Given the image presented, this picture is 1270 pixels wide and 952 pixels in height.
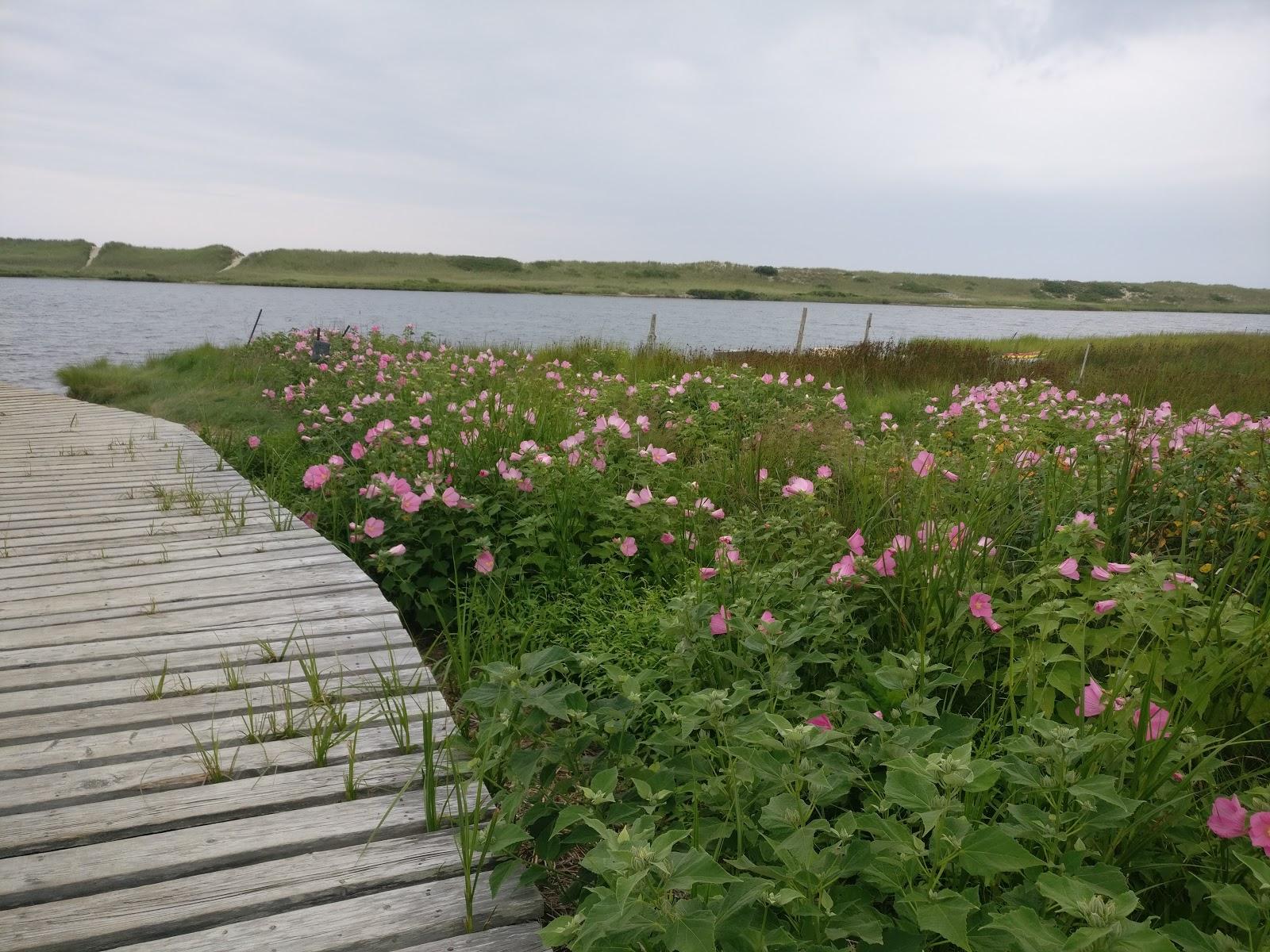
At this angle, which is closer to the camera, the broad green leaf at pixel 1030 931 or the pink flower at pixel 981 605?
the broad green leaf at pixel 1030 931

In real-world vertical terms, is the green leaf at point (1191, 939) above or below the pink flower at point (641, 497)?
below

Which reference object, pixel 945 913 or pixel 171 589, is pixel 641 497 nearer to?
pixel 171 589

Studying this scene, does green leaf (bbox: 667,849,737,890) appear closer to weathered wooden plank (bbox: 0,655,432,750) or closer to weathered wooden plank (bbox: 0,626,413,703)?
weathered wooden plank (bbox: 0,655,432,750)

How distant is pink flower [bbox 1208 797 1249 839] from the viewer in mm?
1318

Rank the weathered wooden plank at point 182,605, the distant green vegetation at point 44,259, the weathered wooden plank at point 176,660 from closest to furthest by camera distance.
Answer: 1. the weathered wooden plank at point 176,660
2. the weathered wooden plank at point 182,605
3. the distant green vegetation at point 44,259

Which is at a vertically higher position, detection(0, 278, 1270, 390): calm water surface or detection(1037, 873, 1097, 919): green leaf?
detection(1037, 873, 1097, 919): green leaf

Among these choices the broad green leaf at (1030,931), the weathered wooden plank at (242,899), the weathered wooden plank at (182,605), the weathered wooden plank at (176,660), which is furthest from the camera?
the weathered wooden plank at (182,605)

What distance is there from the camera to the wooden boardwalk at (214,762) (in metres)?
1.48

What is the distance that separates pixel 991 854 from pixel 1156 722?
2.19ft

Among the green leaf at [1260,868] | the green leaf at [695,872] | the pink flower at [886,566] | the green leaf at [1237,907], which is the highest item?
the pink flower at [886,566]

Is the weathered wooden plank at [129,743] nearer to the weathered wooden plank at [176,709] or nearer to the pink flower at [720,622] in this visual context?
the weathered wooden plank at [176,709]

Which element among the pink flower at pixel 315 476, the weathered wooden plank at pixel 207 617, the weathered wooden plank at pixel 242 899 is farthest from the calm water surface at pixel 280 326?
the weathered wooden plank at pixel 242 899

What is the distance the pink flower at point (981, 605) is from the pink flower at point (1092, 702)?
390 millimetres

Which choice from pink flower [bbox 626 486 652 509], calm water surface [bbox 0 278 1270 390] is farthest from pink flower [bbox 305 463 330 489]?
calm water surface [bbox 0 278 1270 390]
